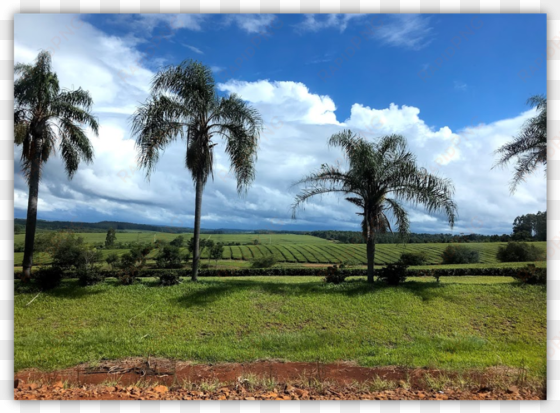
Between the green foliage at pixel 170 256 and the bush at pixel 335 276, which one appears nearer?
the bush at pixel 335 276

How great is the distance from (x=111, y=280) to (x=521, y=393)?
431 inches

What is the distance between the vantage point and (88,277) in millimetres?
9406

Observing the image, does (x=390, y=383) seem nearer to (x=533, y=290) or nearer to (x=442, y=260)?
(x=533, y=290)

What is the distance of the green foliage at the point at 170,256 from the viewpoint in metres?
15.0

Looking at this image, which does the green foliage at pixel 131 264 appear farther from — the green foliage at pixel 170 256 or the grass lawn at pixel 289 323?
the green foliage at pixel 170 256

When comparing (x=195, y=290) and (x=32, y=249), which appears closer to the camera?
(x=195, y=290)

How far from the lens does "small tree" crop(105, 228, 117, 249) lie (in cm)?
1092

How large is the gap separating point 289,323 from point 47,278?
288 inches

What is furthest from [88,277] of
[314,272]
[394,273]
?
[314,272]

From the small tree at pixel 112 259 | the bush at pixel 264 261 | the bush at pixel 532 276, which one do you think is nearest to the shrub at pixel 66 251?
the small tree at pixel 112 259

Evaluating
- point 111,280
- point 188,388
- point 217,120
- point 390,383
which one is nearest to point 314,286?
point 390,383

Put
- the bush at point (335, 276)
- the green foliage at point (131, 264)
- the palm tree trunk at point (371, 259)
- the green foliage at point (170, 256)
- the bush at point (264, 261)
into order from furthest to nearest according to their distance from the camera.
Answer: the bush at point (264, 261)
the green foliage at point (170, 256)
the palm tree trunk at point (371, 259)
the bush at point (335, 276)
the green foliage at point (131, 264)

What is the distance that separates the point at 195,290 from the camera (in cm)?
922

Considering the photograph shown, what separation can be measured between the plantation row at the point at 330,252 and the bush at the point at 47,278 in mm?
880
